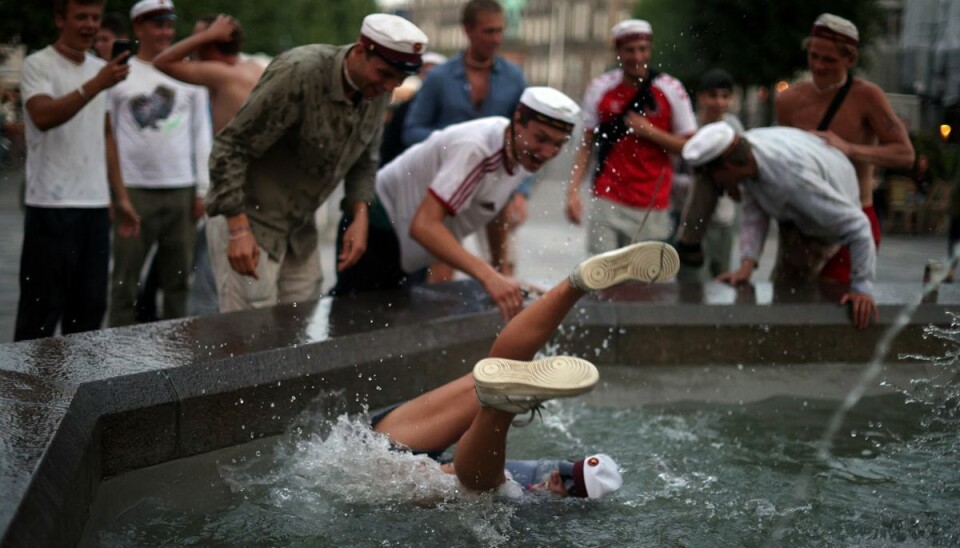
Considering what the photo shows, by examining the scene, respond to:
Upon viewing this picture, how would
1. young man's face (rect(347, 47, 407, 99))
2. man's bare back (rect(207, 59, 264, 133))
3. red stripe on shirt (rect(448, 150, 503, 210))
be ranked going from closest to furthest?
young man's face (rect(347, 47, 407, 99)), red stripe on shirt (rect(448, 150, 503, 210)), man's bare back (rect(207, 59, 264, 133))

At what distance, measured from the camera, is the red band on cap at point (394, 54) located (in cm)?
479

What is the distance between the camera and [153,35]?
23.7 feet

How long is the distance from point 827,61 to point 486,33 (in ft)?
6.70

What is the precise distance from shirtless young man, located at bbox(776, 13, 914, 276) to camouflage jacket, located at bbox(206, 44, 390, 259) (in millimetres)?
2343

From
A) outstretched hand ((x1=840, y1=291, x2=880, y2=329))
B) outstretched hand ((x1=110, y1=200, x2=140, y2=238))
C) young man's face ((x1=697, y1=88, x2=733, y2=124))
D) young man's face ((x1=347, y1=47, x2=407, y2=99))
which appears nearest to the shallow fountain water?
outstretched hand ((x1=840, y1=291, x2=880, y2=329))

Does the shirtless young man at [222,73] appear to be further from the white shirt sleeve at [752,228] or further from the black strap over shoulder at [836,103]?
the black strap over shoulder at [836,103]

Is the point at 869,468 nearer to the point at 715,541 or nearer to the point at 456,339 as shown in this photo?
the point at 715,541

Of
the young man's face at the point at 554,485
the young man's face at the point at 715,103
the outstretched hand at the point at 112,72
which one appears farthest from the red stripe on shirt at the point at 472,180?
the young man's face at the point at 715,103

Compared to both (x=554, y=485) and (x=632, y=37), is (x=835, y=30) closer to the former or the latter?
(x=632, y=37)

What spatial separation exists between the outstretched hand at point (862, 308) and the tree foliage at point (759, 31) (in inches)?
671

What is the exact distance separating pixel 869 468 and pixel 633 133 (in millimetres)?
3128

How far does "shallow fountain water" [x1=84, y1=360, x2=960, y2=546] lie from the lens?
3764mm

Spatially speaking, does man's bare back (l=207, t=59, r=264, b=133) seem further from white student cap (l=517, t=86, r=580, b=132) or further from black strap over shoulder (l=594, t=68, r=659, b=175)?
white student cap (l=517, t=86, r=580, b=132)

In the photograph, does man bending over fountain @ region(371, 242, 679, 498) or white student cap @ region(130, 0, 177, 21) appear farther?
white student cap @ region(130, 0, 177, 21)
